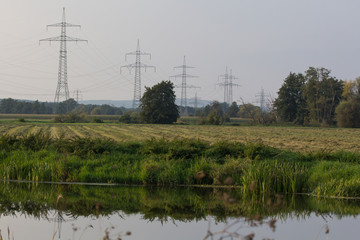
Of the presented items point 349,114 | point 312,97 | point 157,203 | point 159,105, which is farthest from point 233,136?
point 312,97

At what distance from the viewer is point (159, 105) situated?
330 ft

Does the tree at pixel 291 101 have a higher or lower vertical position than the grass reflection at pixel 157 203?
higher

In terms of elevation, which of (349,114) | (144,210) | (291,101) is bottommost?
(144,210)

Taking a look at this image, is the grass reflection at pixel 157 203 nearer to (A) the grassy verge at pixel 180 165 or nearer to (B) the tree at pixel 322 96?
(A) the grassy verge at pixel 180 165

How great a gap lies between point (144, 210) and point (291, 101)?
358 ft

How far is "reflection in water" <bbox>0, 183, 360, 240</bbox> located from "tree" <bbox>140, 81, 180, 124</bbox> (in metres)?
81.2

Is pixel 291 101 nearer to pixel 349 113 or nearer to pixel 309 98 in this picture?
pixel 309 98

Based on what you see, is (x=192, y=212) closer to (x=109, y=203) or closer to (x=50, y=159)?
(x=109, y=203)

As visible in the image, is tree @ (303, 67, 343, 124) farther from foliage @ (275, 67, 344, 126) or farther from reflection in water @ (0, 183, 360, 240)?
reflection in water @ (0, 183, 360, 240)

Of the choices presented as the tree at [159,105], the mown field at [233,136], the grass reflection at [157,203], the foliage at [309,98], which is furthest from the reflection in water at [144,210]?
the foliage at [309,98]

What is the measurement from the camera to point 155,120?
10088 centimetres

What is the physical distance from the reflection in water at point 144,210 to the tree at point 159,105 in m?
81.2

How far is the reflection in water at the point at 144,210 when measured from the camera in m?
13.0

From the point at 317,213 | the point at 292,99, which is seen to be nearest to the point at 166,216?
the point at 317,213
